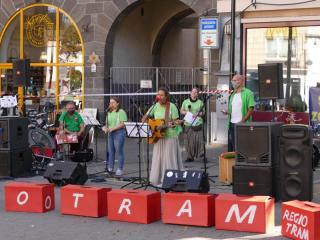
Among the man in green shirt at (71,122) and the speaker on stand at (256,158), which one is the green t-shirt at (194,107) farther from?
the speaker on stand at (256,158)

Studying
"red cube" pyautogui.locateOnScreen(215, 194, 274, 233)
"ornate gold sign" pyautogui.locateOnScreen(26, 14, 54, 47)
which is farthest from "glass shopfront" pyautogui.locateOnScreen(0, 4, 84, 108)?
"red cube" pyautogui.locateOnScreen(215, 194, 274, 233)

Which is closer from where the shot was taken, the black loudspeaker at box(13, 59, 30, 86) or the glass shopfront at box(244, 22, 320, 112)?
the black loudspeaker at box(13, 59, 30, 86)

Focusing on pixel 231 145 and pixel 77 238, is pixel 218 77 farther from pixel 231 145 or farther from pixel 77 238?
pixel 77 238

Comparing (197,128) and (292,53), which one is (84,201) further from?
(292,53)

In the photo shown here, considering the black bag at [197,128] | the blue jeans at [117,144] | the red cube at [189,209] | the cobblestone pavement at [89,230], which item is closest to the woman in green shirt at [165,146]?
the blue jeans at [117,144]

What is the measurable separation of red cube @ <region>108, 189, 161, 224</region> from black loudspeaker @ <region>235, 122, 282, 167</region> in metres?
1.73

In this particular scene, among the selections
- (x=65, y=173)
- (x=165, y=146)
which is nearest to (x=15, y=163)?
(x=65, y=173)

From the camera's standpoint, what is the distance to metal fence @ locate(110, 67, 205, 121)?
62.5 feet

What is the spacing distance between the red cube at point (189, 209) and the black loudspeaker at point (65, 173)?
2.82 metres

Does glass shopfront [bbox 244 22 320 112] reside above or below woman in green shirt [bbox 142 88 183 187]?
above

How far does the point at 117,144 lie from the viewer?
1248 centimetres

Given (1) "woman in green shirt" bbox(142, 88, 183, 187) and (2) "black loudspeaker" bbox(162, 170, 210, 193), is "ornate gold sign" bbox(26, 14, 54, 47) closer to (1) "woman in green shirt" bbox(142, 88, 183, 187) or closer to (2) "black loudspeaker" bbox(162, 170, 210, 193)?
(1) "woman in green shirt" bbox(142, 88, 183, 187)

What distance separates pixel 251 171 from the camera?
937cm

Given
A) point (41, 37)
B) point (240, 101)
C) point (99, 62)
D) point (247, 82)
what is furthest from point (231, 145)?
point (41, 37)
